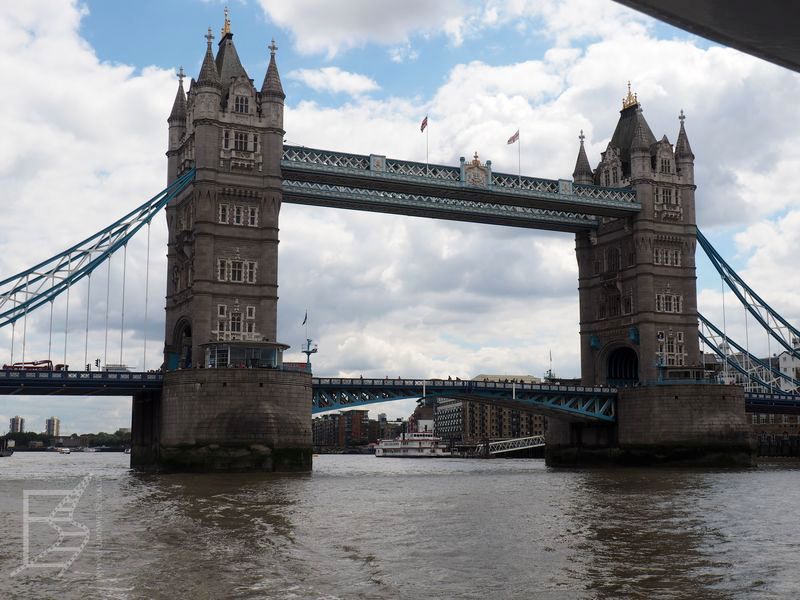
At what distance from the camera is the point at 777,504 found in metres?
40.3

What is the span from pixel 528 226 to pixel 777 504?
50.2 m

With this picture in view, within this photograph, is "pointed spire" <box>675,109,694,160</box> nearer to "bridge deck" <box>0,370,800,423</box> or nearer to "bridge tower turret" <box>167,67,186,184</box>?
"bridge deck" <box>0,370,800,423</box>

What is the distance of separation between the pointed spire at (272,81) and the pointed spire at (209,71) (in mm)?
3789

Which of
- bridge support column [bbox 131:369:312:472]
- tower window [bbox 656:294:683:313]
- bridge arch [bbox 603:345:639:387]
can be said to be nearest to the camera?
bridge support column [bbox 131:369:312:472]

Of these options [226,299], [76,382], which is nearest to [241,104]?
[226,299]

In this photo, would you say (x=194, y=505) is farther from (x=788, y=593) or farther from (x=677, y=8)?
(x=677, y=8)

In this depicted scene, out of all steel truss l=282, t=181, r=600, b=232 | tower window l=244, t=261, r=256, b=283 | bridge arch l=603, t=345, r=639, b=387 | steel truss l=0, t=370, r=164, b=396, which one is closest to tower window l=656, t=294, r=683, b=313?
bridge arch l=603, t=345, r=639, b=387

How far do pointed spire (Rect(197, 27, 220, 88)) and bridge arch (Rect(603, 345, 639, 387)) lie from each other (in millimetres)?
45743

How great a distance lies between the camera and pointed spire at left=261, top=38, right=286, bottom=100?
236 feet

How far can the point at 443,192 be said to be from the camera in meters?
79.2

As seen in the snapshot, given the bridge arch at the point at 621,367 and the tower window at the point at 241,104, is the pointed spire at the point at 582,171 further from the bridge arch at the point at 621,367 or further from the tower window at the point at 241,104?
the tower window at the point at 241,104

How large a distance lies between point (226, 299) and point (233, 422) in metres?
10.9

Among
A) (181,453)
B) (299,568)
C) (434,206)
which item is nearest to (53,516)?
(299,568)

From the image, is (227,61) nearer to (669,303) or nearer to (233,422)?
(233,422)
